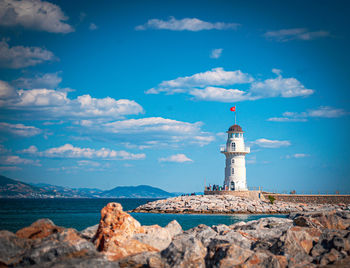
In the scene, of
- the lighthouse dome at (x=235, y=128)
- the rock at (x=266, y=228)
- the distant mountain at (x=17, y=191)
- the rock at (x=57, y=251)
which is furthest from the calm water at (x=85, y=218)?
the distant mountain at (x=17, y=191)

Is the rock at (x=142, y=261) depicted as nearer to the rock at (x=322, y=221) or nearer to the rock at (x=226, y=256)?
the rock at (x=226, y=256)

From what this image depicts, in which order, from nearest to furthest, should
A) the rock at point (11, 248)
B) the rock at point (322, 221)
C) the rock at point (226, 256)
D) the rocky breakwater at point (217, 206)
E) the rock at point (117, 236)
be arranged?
the rock at point (11, 248), the rock at point (226, 256), the rock at point (117, 236), the rock at point (322, 221), the rocky breakwater at point (217, 206)

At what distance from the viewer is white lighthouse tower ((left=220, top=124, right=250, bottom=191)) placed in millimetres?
48906

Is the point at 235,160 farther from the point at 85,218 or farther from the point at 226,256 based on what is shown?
the point at 226,256

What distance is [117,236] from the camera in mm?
12531

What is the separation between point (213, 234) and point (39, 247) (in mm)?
6357

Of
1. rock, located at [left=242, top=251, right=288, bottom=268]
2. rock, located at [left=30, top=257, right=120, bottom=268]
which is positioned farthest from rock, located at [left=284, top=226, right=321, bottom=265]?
Result: rock, located at [left=30, top=257, right=120, bottom=268]

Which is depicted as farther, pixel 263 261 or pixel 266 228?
pixel 266 228

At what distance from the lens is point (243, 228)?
59.8 ft

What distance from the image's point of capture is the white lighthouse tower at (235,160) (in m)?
48.9

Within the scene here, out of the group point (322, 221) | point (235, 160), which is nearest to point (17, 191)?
point (235, 160)

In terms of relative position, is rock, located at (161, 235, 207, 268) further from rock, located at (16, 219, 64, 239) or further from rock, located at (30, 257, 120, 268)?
rock, located at (16, 219, 64, 239)

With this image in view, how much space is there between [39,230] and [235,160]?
123ft

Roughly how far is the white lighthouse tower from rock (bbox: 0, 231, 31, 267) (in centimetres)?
3846
